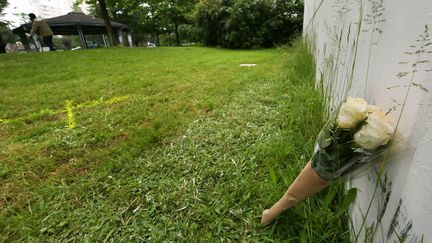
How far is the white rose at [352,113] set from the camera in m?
0.54

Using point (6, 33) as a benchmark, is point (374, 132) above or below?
below

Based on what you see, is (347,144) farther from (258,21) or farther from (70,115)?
(258,21)

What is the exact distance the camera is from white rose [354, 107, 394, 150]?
0.51 m

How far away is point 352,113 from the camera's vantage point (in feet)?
1.78

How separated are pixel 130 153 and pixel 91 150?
1.11ft

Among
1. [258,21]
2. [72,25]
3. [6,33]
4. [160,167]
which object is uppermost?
[6,33]

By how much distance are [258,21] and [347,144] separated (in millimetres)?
10751

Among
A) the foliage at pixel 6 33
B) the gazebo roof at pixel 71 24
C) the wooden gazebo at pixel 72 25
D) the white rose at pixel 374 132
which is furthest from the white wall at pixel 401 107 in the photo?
the foliage at pixel 6 33

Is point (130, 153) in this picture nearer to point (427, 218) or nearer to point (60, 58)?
point (427, 218)

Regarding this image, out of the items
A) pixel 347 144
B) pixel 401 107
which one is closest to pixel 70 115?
pixel 347 144

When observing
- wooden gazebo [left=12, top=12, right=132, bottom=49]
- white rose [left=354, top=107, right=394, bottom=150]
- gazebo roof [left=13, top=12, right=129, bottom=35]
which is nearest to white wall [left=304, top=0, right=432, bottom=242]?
white rose [left=354, top=107, right=394, bottom=150]

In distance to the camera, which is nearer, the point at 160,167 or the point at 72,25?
the point at 160,167

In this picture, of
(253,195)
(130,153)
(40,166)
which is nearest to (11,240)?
(40,166)

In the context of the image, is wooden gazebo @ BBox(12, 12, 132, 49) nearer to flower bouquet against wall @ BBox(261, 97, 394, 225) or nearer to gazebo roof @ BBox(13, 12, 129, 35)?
gazebo roof @ BBox(13, 12, 129, 35)
